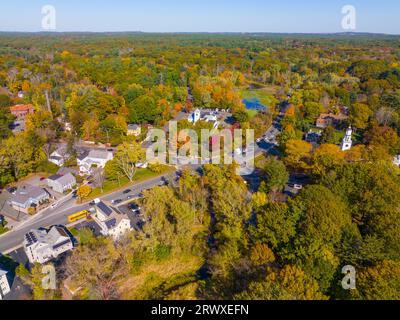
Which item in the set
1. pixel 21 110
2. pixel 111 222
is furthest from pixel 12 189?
pixel 21 110

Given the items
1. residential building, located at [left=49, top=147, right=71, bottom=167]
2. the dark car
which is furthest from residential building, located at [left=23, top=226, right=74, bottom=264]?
residential building, located at [left=49, top=147, right=71, bottom=167]

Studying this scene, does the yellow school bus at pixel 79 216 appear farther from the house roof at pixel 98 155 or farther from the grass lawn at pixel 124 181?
the house roof at pixel 98 155

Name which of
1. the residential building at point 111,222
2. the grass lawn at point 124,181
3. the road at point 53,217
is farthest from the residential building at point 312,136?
the residential building at point 111,222

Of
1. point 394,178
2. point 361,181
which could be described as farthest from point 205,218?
point 394,178

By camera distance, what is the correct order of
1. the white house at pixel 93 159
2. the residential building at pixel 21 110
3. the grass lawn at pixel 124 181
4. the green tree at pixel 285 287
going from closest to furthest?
the green tree at pixel 285 287, the grass lawn at pixel 124 181, the white house at pixel 93 159, the residential building at pixel 21 110

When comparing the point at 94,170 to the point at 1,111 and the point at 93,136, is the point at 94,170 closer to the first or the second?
the point at 93,136

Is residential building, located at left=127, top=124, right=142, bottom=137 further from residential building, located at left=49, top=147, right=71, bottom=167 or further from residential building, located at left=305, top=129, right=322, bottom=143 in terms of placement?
residential building, located at left=305, top=129, right=322, bottom=143
